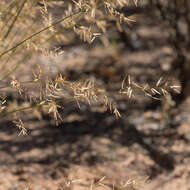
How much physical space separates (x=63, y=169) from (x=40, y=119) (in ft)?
3.33

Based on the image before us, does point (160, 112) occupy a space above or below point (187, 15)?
below

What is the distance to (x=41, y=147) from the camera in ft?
11.4

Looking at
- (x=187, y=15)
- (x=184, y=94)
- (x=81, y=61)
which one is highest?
(x=187, y=15)

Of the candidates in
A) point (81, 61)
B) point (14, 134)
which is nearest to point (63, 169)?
point (14, 134)

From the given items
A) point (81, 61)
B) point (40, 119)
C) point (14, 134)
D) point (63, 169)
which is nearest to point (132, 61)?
point (81, 61)

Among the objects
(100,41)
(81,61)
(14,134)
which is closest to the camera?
(14,134)

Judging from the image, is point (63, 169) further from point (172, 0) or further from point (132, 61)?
point (132, 61)

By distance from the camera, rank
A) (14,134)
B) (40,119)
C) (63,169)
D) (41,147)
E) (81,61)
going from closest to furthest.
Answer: (63,169), (41,147), (14,134), (40,119), (81,61)

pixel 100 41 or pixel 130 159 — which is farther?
pixel 100 41

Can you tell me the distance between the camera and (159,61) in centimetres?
525

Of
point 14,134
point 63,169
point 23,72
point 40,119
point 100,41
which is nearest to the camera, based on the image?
point 63,169

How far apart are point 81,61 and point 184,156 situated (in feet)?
9.03

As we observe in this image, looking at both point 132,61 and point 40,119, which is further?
point 132,61

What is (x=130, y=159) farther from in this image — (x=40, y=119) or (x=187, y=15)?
(x=187, y=15)
